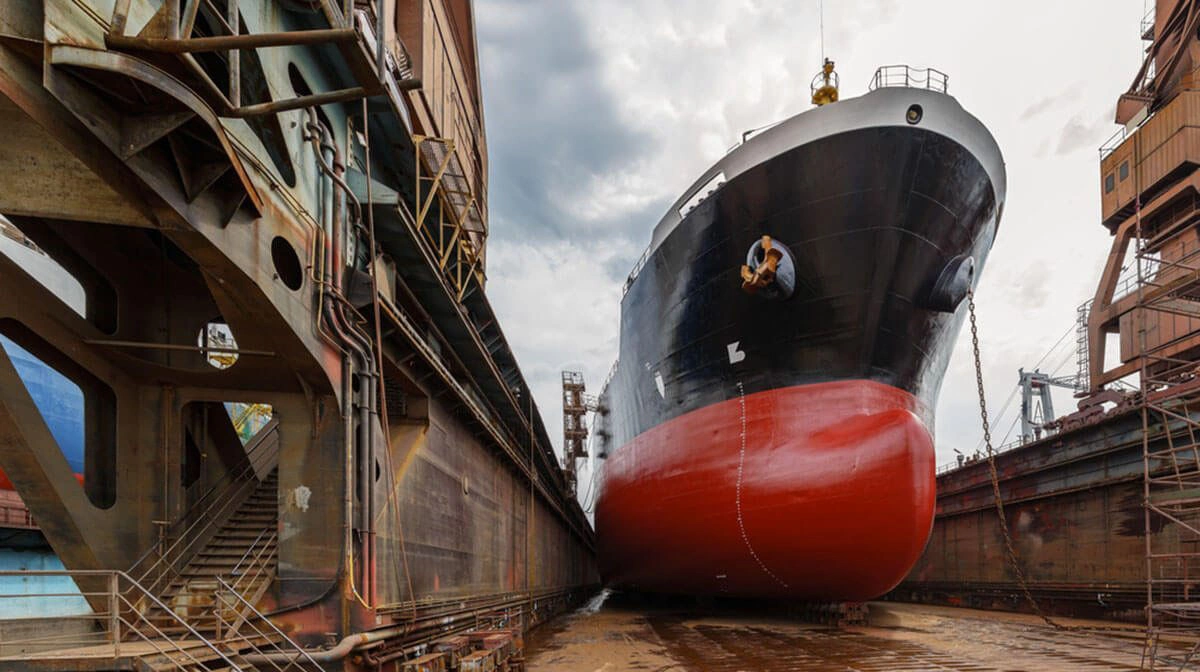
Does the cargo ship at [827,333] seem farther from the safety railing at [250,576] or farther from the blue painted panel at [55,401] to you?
the blue painted panel at [55,401]

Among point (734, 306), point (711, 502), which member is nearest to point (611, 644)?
point (711, 502)

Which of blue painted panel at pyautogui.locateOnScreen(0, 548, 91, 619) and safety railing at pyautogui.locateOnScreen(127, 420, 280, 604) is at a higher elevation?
safety railing at pyautogui.locateOnScreen(127, 420, 280, 604)

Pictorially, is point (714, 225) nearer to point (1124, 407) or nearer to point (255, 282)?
point (255, 282)

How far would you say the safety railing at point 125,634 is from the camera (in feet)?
13.9

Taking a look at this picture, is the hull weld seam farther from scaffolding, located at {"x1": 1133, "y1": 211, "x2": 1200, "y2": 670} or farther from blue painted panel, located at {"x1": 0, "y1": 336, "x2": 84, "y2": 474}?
blue painted panel, located at {"x1": 0, "y1": 336, "x2": 84, "y2": 474}

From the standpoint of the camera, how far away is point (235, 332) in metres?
5.67

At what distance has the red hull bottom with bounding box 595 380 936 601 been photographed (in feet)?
33.8

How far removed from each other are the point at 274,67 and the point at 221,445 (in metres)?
5.02

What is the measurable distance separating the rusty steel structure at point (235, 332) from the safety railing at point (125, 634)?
43 mm

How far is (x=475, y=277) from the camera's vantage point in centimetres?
1135

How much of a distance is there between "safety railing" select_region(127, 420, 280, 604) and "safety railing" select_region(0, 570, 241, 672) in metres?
0.26

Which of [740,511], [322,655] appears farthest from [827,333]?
[322,655]

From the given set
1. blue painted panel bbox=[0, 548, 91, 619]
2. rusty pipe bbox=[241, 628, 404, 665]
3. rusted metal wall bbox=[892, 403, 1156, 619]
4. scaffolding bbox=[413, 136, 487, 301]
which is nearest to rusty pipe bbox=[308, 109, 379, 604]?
rusty pipe bbox=[241, 628, 404, 665]

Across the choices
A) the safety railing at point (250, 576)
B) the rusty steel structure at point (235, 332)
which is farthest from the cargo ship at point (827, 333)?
the safety railing at point (250, 576)
